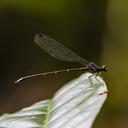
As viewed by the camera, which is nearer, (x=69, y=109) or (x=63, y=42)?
(x=69, y=109)

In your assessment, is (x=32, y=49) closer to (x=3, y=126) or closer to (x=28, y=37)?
(x=28, y=37)

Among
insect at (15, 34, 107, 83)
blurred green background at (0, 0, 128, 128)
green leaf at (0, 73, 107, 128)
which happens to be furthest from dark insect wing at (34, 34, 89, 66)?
blurred green background at (0, 0, 128, 128)

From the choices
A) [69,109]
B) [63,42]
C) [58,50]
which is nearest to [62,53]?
[58,50]

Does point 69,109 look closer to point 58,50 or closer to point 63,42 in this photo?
point 58,50

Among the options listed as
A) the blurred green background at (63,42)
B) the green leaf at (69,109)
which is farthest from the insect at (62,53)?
the blurred green background at (63,42)

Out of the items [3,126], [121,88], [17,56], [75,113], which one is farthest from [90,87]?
[17,56]

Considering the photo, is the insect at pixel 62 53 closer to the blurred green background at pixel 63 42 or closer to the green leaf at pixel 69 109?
the green leaf at pixel 69 109
